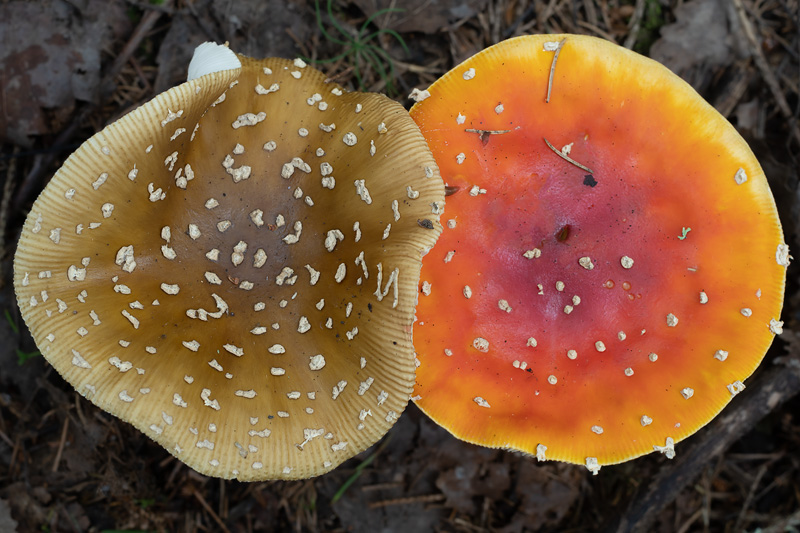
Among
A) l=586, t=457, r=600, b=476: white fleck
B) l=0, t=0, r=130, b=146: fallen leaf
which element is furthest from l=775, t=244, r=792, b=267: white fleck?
l=0, t=0, r=130, b=146: fallen leaf

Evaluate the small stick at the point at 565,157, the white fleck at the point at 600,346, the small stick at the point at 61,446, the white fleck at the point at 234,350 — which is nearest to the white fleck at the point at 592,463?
the white fleck at the point at 600,346

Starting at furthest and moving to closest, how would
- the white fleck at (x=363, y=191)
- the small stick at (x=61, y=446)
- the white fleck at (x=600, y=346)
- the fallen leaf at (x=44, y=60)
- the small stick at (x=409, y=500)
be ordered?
the small stick at (x=409, y=500) < the small stick at (x=61, y=446) < the fallen leaf at (x=44, y=60) < the white fleck at (x=600, y=346) < the white fleck at (x=363, y=191)

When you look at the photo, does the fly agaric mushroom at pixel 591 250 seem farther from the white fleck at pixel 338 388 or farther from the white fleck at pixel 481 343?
the white fleck at pixel 338 388

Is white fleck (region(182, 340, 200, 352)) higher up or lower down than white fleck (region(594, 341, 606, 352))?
higher up

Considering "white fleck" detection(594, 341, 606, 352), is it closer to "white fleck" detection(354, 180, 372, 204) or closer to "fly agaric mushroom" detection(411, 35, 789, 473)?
"fly agaric mushroom" detection(411, 35, 789, 473)

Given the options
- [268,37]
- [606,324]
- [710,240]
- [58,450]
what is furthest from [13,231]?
[710,240]

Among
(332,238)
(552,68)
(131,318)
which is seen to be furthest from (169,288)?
(552,68)
